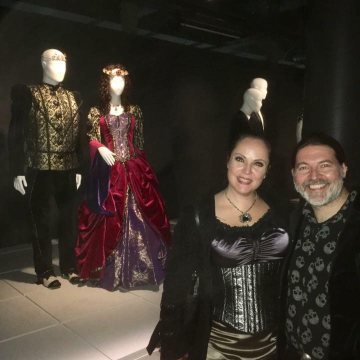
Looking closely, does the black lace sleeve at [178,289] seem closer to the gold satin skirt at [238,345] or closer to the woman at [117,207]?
the gold satin skirt at [238,345]

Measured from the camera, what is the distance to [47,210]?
131 inches

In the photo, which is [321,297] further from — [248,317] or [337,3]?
[337,3]

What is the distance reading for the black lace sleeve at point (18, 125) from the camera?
3.11 metres

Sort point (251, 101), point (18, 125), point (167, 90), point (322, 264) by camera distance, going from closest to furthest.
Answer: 1. point (322, 264)
2. point (18, 125)
3. point (251, 101)
4. point (167, 90)

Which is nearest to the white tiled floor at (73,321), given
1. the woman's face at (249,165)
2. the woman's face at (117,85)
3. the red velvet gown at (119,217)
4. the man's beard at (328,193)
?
the red velvet gown at (119,217)

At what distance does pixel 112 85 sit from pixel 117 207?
1064 mm

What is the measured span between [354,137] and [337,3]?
3.04 ft

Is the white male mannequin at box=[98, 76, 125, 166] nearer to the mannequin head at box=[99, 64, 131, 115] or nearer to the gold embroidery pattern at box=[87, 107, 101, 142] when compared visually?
the mannequin head at box=[99, 64, 131, 115]

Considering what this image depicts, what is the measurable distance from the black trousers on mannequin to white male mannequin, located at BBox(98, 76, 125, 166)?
0.39 meters

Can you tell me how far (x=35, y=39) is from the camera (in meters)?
4.36


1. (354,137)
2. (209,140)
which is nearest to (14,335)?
(354,137)

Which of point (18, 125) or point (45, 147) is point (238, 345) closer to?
point (45, 147)

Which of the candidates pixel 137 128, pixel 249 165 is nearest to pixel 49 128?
pixel 137 128

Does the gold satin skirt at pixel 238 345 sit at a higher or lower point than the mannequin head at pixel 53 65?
lower
